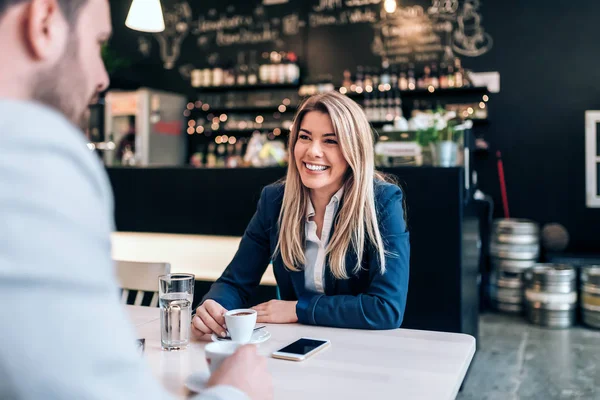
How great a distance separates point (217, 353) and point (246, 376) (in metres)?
0.22

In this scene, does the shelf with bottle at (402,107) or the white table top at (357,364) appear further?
the shelf with bottle at (402,107)

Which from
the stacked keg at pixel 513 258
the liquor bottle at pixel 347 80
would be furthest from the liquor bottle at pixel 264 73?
the stacked keg at pixel 513 258

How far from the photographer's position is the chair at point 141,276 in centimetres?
190

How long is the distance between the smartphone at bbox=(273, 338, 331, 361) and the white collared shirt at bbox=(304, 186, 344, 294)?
523mm

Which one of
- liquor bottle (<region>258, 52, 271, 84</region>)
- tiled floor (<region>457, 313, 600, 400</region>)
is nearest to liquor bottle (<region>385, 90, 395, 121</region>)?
liquor bottle (<region>258, 52, 271, 84</region>)

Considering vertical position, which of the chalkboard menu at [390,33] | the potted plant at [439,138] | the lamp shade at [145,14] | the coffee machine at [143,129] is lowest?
the potted plant at [439,138]

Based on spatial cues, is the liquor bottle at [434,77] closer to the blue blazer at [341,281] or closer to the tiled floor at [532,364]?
the tiled floor at [532,364]

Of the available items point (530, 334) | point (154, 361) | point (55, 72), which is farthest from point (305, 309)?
point (530, 334)

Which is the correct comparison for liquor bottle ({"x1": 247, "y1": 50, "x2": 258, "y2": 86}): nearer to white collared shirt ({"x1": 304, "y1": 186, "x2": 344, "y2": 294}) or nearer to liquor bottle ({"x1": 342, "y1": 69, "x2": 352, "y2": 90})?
liquor bottle ({"x1": 342, "y1": 69, "x2": 352, "y2": 90})

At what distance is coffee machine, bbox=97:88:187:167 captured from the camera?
6.85 m

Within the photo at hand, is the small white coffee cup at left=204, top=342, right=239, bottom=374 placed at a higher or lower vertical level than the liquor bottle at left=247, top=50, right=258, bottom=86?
lower

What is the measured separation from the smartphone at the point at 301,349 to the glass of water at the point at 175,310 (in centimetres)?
24

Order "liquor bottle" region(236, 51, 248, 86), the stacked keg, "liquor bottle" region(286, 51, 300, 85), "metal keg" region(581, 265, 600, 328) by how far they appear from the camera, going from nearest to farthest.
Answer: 1. "metal keg" region(581, 265, 600, 328)
2. the stacked keg
3. "liquor bottle" region(286, 51, 300, 85)
4. "liquor bottle" region(236, 51, 248, 86)

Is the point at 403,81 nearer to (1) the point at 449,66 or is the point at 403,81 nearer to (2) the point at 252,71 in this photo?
(1) the point at 449,66
